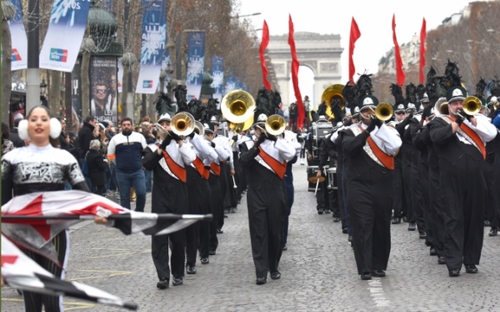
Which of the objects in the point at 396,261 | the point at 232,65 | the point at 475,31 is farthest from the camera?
the point at 475,31

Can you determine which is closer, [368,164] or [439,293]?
[439,293]

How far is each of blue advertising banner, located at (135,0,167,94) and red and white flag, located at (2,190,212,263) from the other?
2410 cm

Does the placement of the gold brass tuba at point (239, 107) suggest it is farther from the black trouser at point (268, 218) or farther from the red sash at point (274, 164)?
the black trouser at point (268, 218)

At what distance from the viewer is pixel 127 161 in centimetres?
2072

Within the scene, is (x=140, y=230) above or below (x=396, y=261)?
above

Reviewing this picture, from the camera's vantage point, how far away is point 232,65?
80875 mm

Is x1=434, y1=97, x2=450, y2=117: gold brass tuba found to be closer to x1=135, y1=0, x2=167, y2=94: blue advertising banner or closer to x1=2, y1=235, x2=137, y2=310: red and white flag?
x1=2, y1=235, x2=137, y2=310: red and white flag

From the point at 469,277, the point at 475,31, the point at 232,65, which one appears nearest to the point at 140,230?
the point at 469,277

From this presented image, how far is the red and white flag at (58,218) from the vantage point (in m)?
8.04

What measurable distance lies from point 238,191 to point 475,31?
66.6 metres

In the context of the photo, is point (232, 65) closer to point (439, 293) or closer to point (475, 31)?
point (475, 31)

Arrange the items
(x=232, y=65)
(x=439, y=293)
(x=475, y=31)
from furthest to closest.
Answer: (x=475, y=31) < (x=232, y=65) < (x=439, y=293)

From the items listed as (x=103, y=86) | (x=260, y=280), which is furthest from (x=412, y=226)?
(x=103, y=86)

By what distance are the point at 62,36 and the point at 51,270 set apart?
10987 mm
